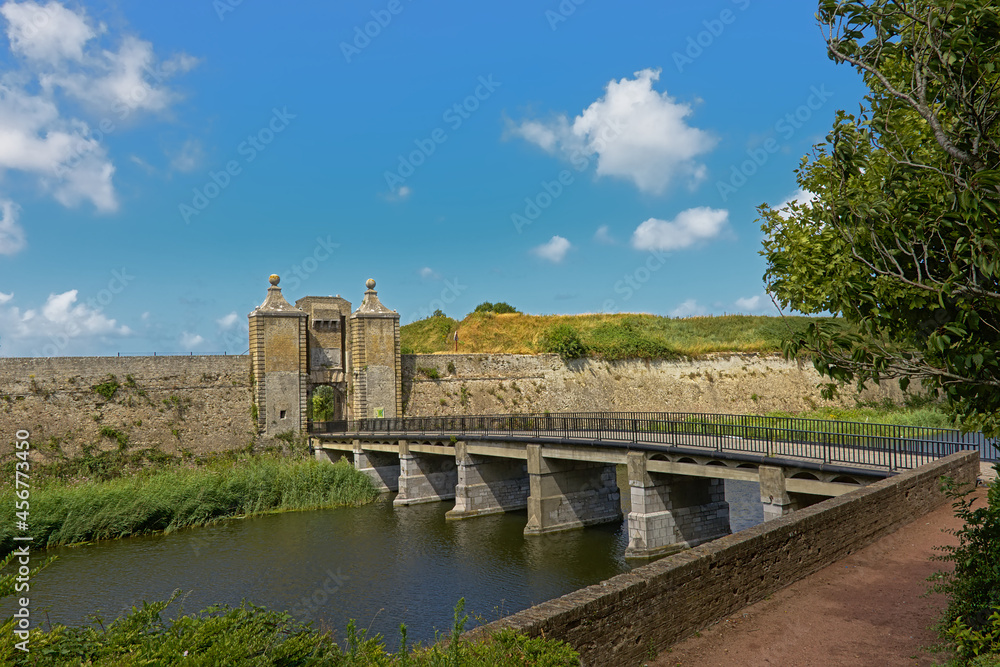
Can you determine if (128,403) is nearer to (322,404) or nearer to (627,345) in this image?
(322,404)

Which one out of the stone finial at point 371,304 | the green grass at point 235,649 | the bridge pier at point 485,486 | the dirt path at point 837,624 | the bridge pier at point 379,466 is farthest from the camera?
the stone finial at point 371,304

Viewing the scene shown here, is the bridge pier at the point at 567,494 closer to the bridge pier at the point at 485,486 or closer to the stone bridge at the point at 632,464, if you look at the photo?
the stone bridge at the point at 632,464

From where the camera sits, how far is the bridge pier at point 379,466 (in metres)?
34.4

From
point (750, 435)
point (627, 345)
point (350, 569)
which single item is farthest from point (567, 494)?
point (627, 345)

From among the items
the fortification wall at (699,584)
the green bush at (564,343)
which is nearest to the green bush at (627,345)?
the green bush at (564,343)

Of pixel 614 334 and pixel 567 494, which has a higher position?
pixel 614 334

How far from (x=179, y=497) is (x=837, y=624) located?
27260 mm

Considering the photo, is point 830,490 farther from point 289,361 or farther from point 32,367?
point 32,367

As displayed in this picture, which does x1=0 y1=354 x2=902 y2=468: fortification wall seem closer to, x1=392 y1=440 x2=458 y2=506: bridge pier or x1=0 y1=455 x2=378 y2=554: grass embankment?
x1=0 y1=455 x2=378 y2=554: grass embankment

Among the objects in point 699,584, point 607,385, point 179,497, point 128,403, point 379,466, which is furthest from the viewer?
point 607,385

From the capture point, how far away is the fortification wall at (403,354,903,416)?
142 ft

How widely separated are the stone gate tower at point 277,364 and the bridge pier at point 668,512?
23496mm

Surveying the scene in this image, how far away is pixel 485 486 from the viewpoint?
2931 centimetres

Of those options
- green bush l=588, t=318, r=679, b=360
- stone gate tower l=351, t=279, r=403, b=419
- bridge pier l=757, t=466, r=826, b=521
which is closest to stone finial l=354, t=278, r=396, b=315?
stone gate tower l=351, t=279, r=403, b=419
